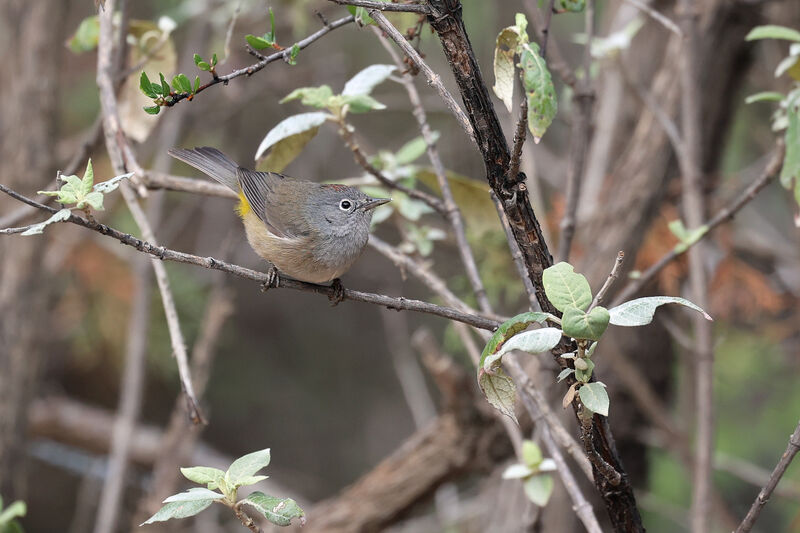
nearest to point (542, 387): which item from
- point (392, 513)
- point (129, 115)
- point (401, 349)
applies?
point (392, 513)

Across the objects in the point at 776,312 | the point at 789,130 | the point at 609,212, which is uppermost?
the point at 609,212

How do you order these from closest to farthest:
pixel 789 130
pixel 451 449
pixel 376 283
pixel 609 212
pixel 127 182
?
pixel 789 130, pixel 127 182, pixel 451 449, pixel 609 212, pixel 376 283

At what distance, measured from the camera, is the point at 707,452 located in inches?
104

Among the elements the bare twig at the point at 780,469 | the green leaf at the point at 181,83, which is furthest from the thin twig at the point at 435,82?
the bare twig at the point at 780,469

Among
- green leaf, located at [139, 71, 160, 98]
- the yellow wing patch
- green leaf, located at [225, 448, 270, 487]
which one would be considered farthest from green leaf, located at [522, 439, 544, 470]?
the yellow wing patch

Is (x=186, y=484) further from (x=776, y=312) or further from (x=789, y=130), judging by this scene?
(x=789, y=130)

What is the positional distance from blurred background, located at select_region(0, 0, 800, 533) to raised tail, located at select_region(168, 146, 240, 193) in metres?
0.34

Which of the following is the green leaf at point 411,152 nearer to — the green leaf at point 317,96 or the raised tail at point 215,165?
the green leaf at point 317,96

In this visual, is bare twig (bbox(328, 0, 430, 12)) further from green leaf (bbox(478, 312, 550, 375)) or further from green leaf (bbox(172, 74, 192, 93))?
green leaf (bbox(478, 312, 550, 375))

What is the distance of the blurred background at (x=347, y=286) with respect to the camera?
3.48 m

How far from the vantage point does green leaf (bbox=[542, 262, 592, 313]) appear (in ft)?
4.15

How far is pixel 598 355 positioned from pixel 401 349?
1.68m

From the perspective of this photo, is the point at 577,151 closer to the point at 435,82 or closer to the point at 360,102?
the point at 360,102

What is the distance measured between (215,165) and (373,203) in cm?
62
